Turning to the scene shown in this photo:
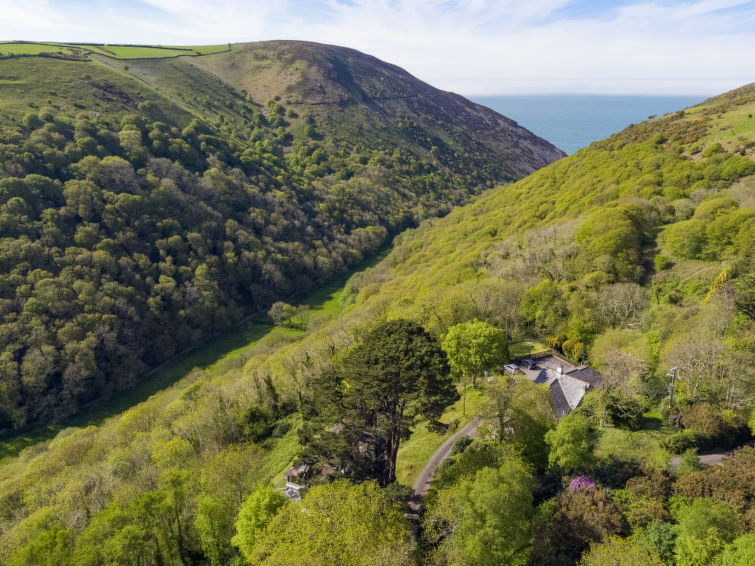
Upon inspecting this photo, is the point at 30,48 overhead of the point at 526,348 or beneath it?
overhead

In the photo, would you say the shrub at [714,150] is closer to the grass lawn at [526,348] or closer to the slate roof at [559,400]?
the grass lawn at [526,348]

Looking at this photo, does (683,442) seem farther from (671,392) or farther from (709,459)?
(671,392)

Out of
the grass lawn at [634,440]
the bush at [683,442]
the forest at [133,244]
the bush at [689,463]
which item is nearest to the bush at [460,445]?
the grass lawn at [634,440]

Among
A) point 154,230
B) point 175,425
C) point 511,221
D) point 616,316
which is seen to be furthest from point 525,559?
point 154,230

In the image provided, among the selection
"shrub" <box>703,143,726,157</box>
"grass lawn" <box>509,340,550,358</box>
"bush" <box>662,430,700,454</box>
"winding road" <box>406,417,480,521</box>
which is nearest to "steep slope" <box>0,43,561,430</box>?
"winding road" <box>406,417,480,521</box>

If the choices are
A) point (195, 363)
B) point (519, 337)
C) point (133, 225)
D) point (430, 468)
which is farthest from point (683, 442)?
point (133, 225)

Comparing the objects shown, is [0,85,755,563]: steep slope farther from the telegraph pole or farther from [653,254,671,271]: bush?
the telegraph pole
